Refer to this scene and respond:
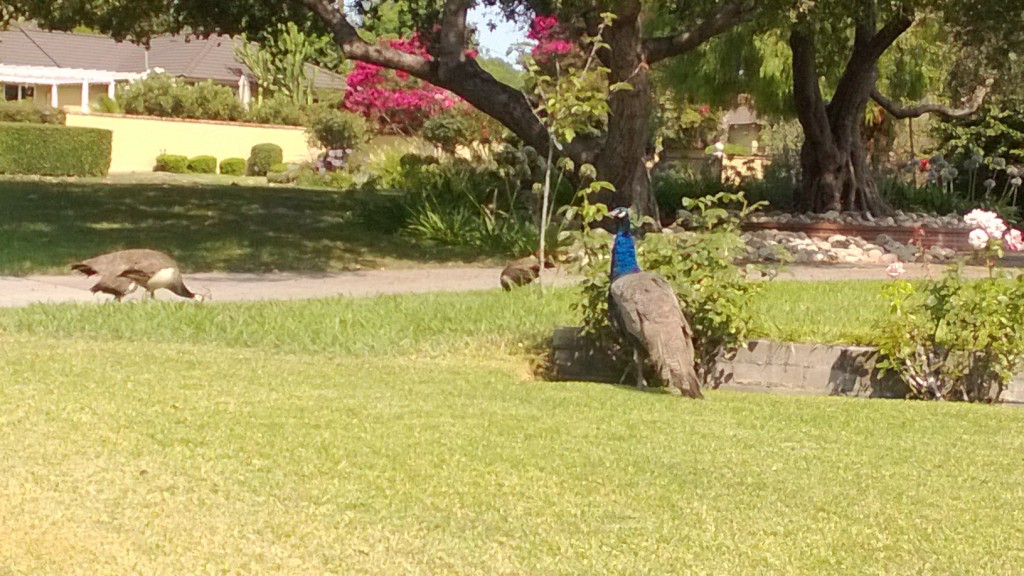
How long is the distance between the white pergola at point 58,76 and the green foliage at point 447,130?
23.0 meters

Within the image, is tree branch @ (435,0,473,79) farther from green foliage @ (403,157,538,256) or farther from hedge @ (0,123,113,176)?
hedge @ (0,123,113,176)

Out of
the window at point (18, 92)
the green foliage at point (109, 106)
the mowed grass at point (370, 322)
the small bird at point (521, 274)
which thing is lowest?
the mowed grass at point (370, 322)

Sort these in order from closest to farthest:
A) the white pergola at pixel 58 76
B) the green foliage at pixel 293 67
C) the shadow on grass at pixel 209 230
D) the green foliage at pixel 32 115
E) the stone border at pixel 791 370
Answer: the stone border at pixel 791 370 < the shadow on grass at pixel 209 230 < the green foliage at pixel 32 115 < the green foliage at pixel 293 67 < the white pergola at pixel 58 76

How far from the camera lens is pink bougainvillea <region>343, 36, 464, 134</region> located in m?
30.9

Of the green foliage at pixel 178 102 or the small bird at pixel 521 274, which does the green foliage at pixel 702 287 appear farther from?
the green foliage at pixel 178 102

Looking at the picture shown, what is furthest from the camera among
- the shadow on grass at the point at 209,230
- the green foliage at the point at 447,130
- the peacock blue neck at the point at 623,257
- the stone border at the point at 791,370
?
the green foliage at the point at 447,130

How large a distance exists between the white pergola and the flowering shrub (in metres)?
45.7

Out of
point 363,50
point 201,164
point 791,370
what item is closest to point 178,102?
point 201,164

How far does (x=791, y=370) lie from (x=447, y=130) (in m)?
23.2

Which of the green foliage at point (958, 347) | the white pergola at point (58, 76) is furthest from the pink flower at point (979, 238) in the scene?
the white pergola at point (58, 76)

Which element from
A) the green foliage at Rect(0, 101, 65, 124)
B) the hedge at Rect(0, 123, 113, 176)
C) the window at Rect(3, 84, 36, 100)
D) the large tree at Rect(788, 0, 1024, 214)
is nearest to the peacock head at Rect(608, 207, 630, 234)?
the large tree at Rect(788, 0, 1024, 214)

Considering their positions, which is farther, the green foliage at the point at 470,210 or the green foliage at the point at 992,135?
the green foliage at the point at 992,135

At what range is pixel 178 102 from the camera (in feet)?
145

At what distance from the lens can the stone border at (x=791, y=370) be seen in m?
8.77
